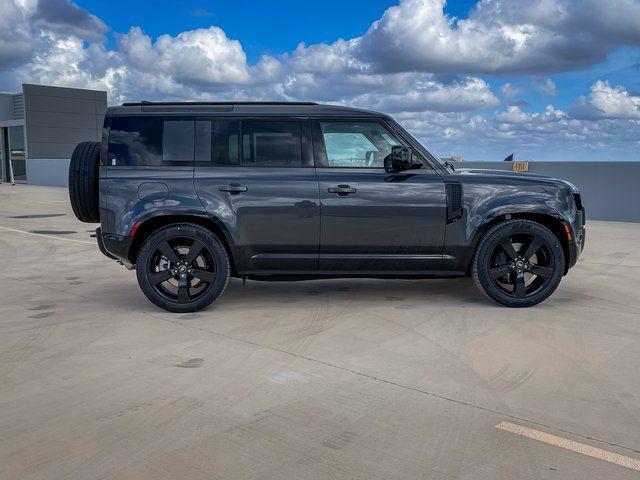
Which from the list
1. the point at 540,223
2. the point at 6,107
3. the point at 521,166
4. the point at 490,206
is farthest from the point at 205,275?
the point at 6,107

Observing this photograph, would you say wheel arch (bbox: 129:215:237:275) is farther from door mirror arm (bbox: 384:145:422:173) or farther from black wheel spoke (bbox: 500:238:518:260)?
black wheel spoke (bbox: 500:238:518:260)

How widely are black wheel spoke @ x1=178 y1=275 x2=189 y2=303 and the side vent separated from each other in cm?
261

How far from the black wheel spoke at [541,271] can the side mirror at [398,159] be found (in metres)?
1.58

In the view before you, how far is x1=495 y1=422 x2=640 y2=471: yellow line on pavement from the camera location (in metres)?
3.06

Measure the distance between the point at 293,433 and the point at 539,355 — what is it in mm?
2250

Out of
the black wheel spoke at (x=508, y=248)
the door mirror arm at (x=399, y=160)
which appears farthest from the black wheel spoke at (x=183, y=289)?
the black wheel spoke at (x=508, y=248)

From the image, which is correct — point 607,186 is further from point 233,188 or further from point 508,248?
point 233,188

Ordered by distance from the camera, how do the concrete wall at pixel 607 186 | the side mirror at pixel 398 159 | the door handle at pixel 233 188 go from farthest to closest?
the concrete wall at pixel 607 186 < the door handle at pixel 233 188 < the side mirror at pixel 398 159

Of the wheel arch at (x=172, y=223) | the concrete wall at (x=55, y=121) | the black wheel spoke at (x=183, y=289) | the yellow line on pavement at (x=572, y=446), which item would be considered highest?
the concrete wall at (x=55, y=121)

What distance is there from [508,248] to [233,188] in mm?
2737

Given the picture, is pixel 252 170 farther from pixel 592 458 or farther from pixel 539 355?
pixel 592 458

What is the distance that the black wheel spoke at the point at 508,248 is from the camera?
614 cm

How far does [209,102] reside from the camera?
623 centimetres

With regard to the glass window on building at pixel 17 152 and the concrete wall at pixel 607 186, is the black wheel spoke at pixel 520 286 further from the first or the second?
the glass window on building at pixel 17 152
